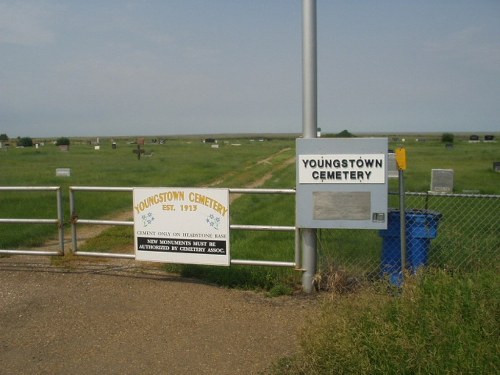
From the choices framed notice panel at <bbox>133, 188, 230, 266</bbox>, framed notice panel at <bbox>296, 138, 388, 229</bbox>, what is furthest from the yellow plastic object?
framed notice panel at <bbox>133, 188, 230, 266</bbox>

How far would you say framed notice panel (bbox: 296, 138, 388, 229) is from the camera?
6125 millimetres

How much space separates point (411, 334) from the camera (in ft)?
13.4

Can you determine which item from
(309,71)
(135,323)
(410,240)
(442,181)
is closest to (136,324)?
(135,323)

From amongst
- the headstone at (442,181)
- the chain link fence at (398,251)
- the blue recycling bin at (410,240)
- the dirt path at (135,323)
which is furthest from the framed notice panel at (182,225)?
the headstone at (442,181)

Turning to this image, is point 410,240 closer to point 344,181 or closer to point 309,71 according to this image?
point 344,181

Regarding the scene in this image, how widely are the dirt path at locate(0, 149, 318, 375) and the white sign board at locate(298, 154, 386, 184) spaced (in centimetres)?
152

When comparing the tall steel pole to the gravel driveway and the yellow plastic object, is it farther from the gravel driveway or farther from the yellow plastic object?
the gravel driveway

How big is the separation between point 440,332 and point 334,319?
2.87 ft

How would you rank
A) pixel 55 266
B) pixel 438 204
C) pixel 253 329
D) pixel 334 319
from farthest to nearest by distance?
1. pixel 438 204
2. pixel 55 266
3. pixel 253 329
4. pixel 334 319

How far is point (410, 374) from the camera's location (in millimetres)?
3684

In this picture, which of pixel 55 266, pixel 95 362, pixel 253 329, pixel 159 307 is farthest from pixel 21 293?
pixel 253 329

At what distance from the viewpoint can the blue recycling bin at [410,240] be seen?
20.6ft

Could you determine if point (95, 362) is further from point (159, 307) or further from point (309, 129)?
point (309, 129)

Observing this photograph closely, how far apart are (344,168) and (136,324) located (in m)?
3.00
